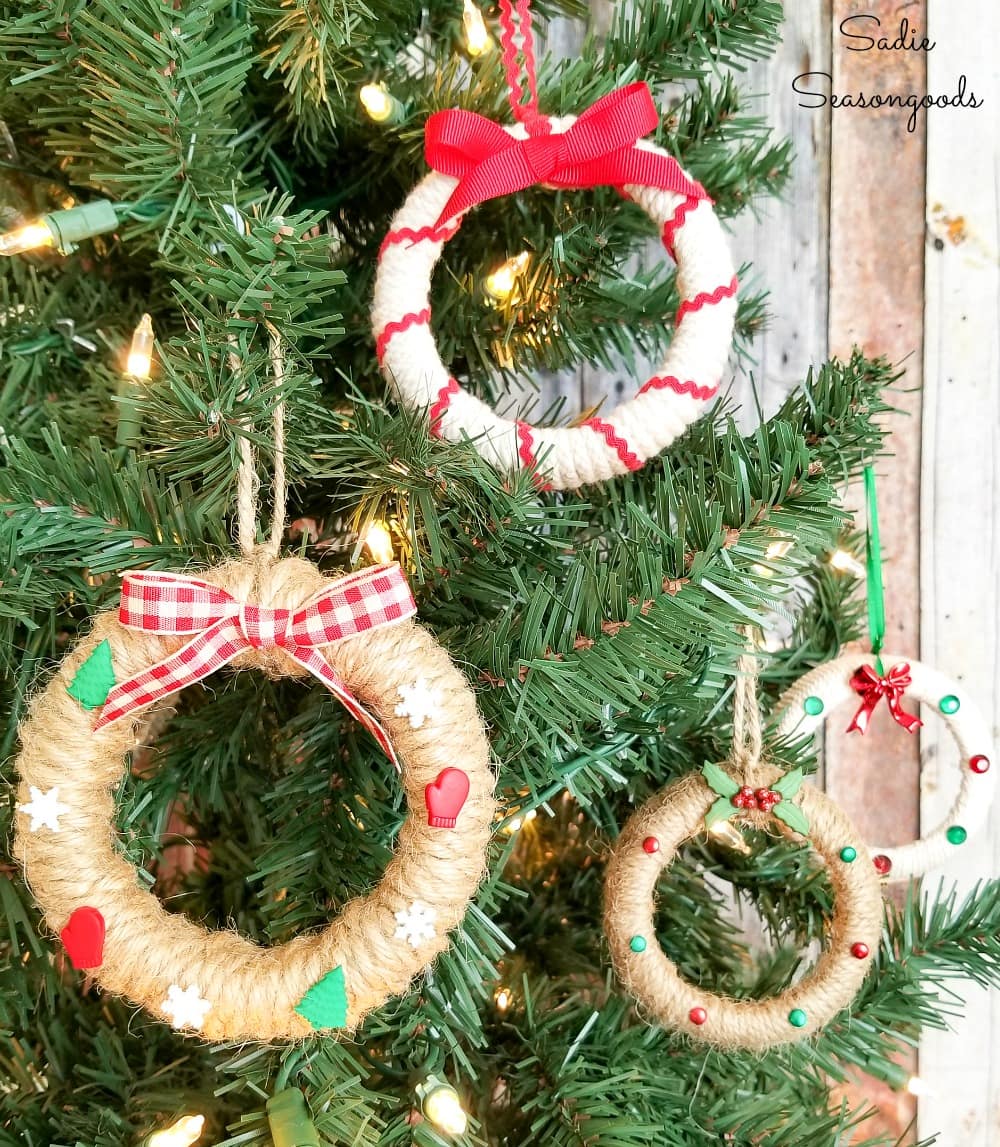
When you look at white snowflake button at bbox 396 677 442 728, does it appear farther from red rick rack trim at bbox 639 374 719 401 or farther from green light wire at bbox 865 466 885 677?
green light wire at bbox 865 466 885 677

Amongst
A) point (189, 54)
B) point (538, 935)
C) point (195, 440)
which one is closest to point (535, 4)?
point (189, 54)

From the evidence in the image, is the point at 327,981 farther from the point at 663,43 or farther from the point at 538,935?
the point at 663,43

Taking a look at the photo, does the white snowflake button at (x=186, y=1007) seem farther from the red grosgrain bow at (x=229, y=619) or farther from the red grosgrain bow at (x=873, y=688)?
the red grosgrain bow at (x=873, y=688)

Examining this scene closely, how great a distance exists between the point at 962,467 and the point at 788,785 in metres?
0.48

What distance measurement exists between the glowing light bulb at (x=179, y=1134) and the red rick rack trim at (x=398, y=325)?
1.40ft

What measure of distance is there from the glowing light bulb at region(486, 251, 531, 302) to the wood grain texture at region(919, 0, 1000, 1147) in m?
0.49

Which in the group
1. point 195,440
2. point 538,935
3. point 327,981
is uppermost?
point 195,440

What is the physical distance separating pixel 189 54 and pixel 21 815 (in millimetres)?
370

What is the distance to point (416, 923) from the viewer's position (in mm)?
447

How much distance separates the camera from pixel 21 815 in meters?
0.45

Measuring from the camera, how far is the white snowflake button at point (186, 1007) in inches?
17.4

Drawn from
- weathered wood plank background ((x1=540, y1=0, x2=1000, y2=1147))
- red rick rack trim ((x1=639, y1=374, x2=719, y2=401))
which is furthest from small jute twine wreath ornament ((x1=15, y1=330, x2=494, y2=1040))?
weathered wood plank background ((x1=540, y1=0, x2=1000, y2=1147))

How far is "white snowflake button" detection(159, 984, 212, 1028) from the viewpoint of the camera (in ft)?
1.45

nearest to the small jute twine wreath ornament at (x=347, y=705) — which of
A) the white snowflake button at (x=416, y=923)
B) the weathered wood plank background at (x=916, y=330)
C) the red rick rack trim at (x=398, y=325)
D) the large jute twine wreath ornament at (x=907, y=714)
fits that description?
the white snowflake button at (x=416, y=923)
